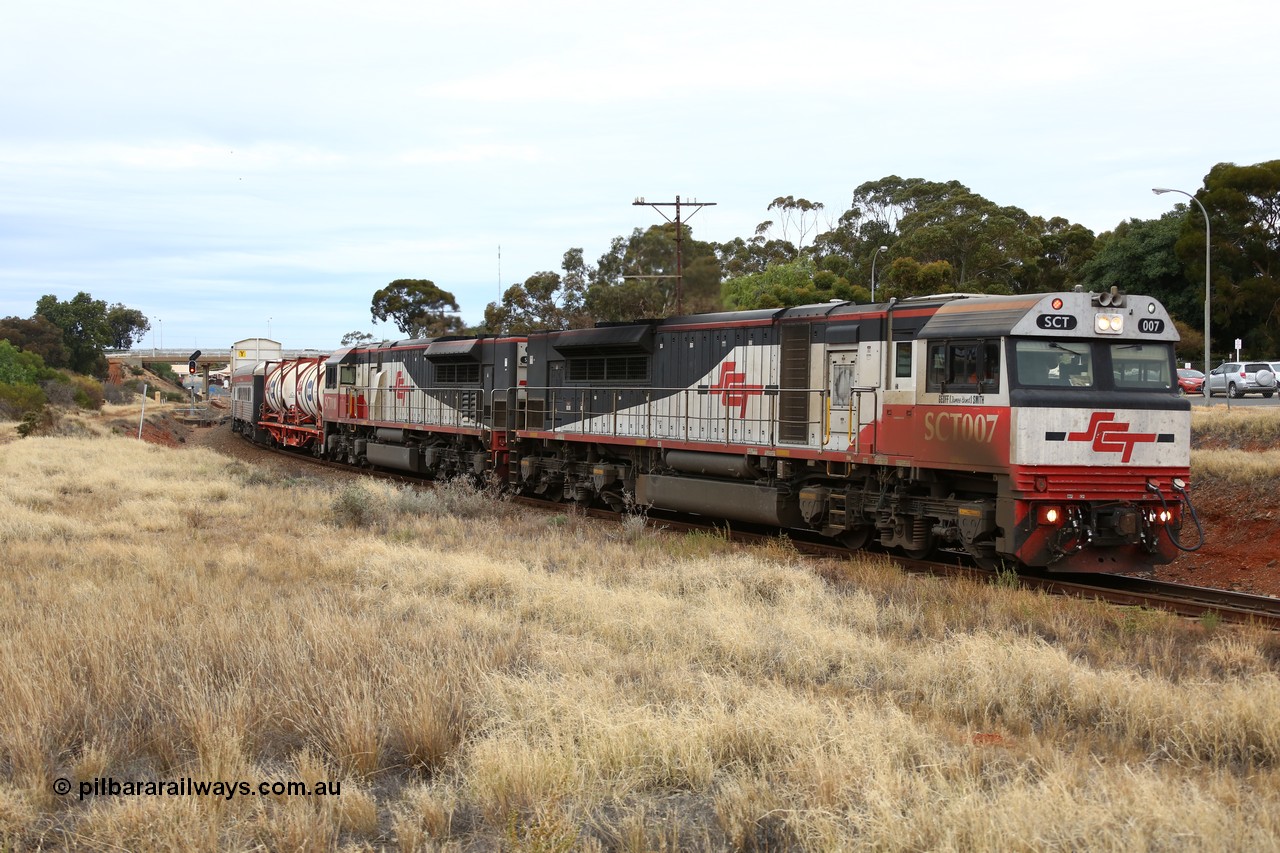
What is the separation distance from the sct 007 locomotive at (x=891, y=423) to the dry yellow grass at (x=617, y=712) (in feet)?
6.59

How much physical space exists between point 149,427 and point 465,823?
48.8 m

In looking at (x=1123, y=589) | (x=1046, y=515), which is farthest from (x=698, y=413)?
(x=1123, y=589)

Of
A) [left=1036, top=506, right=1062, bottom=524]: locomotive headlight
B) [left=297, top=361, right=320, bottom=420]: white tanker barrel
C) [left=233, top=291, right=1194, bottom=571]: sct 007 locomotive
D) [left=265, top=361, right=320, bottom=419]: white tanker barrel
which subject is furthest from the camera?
[left=265, top=361, right=320, bottom=419]: white tanker barrel

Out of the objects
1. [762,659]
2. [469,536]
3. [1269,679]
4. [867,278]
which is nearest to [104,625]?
[762,659]

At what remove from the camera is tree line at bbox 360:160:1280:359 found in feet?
158

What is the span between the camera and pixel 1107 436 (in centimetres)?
1255

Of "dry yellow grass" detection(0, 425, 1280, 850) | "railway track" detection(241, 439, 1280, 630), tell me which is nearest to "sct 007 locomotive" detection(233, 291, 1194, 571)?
"railway track" detection(241, 439, 1280, 630)

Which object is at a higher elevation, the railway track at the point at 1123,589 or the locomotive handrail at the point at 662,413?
the locomotive handrail at the point at 662,413

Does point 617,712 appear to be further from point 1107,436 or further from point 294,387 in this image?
point 294,387

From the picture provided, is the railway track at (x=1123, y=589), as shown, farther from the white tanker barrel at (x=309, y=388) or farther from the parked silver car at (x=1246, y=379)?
the parked silver car at (x=1246, y=379)

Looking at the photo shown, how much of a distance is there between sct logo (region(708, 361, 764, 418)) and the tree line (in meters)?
16.0

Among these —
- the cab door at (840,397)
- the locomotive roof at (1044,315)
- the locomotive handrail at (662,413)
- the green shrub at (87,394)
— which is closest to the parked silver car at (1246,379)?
the locomotive handrail at (662,413)

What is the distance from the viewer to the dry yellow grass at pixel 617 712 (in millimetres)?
4992

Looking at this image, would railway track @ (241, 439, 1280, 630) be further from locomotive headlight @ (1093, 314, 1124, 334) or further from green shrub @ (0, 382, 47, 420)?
green shrub @ (0, 382, 47, 420)
